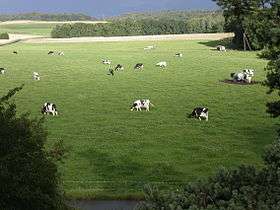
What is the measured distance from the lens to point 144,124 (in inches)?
1121

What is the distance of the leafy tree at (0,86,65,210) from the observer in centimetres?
1036

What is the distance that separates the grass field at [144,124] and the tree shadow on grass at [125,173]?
0.03m

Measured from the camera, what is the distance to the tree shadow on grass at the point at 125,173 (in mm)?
17781

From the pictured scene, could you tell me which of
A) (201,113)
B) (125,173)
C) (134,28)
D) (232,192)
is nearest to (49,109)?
(201,113)

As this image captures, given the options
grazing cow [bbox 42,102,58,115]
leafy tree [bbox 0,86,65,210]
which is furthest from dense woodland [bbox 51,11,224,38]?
leafy tree [bbox 0,86,65,210]

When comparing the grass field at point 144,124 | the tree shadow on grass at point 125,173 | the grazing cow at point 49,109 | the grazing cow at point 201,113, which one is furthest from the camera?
the grazing cow at point 49,109

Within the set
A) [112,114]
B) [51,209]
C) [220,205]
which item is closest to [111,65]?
[112,114]

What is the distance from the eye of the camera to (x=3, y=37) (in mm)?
126250

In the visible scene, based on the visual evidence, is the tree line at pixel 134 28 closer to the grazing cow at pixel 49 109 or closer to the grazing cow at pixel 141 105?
the grazing cow at pixel 141 105

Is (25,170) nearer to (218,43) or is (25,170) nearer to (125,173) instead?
(125,173)

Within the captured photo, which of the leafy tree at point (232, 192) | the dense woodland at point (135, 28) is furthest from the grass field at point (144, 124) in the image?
the dense woodland at point (135, 28)

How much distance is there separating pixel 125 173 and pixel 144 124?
9216mm

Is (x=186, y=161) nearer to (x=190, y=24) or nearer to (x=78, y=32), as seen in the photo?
(x=78, y=32)

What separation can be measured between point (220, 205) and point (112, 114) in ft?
82.2
